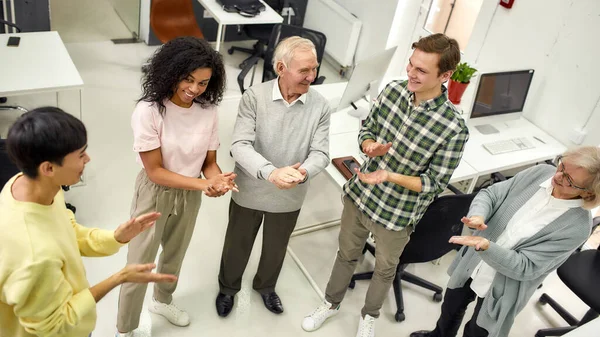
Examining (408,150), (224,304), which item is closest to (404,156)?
(408,150)

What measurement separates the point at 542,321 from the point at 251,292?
1901 millimetres

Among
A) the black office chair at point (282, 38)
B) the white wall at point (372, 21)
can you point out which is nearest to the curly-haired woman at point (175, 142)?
the black office chair at point (282, 38)

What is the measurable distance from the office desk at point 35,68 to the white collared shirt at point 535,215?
2618 mm

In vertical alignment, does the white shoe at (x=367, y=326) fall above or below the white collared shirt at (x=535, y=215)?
below

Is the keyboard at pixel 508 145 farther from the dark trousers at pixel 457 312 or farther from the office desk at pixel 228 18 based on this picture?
the office desk at pixel 228 18

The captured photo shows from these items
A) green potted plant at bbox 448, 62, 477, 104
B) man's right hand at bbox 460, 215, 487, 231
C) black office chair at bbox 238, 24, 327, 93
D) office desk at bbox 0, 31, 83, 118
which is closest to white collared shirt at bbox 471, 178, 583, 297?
man's right hand at bbox 460, 215, 487, 231

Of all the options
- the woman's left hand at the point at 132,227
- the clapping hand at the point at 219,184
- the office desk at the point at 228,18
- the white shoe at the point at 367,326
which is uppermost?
the woman's left hand at the point at 132,227

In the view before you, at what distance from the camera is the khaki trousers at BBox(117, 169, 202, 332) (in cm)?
248

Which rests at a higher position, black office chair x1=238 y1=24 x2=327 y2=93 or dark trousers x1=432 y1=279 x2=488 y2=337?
black office chair x1=238 y1=24 x2=327 y2=93

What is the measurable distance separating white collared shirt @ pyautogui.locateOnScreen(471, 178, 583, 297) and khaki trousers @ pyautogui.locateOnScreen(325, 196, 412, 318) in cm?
51

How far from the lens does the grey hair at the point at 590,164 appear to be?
2211 mm

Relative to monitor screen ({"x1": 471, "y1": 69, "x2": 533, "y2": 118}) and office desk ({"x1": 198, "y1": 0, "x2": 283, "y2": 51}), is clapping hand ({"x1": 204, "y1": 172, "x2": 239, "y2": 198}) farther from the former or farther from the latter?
office desk ({"x1": 198, "y1": 0, "x2": 283, "y2": 51})

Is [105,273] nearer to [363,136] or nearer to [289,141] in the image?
[289,141]

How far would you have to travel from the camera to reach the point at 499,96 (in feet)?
13.3
